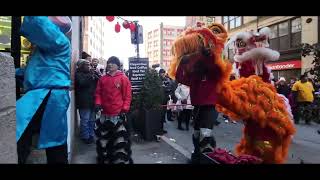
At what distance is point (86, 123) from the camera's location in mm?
6453

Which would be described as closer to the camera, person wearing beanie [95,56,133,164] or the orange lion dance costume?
the orange lion dance costume

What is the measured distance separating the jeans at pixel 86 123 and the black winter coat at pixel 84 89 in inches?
4.2

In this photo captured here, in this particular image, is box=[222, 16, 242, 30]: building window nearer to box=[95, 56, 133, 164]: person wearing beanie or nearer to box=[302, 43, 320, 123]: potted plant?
box=[302, 43, 320, 123]: potted plant

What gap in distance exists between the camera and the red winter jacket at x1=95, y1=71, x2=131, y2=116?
16.0 feet

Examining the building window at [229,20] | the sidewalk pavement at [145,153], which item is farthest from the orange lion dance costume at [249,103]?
the sidewalk pavement at [145,153]

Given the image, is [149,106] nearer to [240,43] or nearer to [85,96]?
[85,96]

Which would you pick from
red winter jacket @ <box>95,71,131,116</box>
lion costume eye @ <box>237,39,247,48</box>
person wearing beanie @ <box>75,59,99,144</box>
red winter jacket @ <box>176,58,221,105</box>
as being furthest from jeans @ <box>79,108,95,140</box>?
lion costume eye @ <box>237,39,247,48</box>

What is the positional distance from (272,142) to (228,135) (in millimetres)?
3522

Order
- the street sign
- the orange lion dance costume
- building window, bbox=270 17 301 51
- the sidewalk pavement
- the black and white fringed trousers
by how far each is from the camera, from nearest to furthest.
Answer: the orange lion dance costume
the black and white fringed trousers
the sidewalk pavement
the street sign
building window, bbox=270 17 301 51

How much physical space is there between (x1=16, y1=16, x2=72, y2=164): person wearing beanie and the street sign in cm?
412

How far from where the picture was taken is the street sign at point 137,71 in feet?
23.8

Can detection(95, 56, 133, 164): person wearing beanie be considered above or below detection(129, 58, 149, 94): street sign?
below

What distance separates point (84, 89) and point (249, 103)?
3451 millimetres
